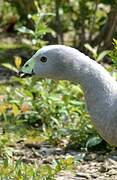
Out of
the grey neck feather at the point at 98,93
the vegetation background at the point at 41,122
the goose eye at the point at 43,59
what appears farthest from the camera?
the vegetation background at the point at 41,122

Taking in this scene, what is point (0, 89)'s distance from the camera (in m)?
4.59

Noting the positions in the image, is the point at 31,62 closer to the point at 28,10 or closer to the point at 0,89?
the point at 0,89

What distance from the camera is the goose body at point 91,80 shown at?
279cm

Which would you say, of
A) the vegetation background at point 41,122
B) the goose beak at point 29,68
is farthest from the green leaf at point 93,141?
the goose beak at point 29,68

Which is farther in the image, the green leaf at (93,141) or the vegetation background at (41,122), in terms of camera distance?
the green leaf at (93,141)

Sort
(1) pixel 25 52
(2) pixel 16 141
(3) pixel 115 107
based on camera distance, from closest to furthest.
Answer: (3) pixel 115 107 → (2) pixel 16 141 → (1) pixel 25 52

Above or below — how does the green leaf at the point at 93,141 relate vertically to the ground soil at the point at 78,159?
above

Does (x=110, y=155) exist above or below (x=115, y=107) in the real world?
below

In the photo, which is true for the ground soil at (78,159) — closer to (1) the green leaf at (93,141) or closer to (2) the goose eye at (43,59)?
(1) the green leaf at (93,141)

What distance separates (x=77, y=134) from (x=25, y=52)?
2011mm

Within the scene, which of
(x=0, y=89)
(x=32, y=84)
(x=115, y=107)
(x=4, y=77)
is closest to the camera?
(x=115, y=107)

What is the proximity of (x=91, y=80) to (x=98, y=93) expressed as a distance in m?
0.06

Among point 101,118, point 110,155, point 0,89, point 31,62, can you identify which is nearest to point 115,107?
point 101,118

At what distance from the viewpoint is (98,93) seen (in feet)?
9.26
